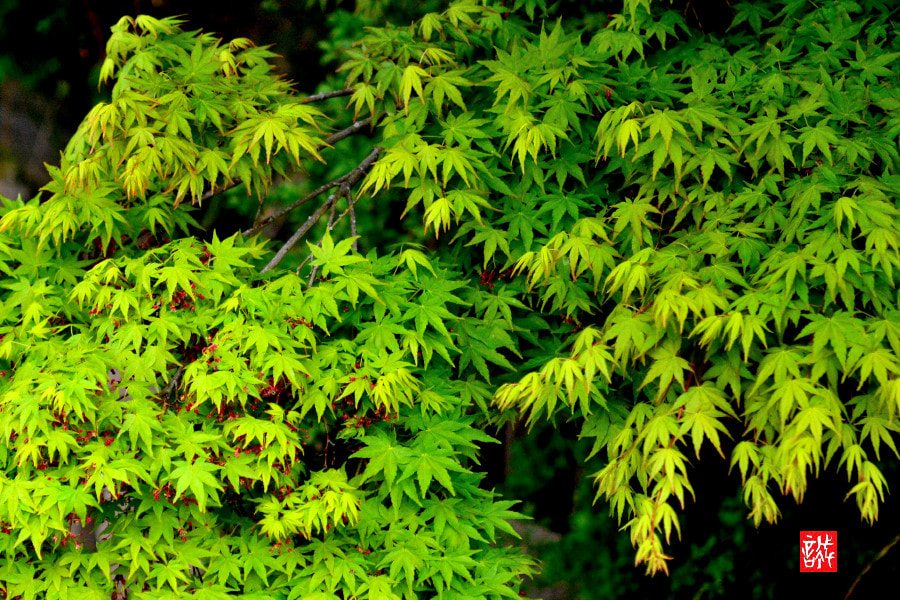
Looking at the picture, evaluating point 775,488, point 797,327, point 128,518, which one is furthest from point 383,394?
point 775,488

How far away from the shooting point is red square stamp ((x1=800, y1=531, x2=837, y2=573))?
13.9ft

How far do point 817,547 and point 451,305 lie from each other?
262 centimetres

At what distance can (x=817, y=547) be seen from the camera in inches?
169

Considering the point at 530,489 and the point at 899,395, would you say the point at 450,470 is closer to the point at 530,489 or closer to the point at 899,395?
the point at 899,395

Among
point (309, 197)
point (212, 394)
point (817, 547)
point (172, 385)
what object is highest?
point (309, 197)

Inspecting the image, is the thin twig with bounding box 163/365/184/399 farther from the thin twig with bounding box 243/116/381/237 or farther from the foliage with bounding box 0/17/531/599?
the thin twig with bounding box 243/116/381/237

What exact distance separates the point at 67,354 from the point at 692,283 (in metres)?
2.25

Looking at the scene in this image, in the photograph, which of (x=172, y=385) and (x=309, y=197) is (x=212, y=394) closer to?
(x=172, y=385)

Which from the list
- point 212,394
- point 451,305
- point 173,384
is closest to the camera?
point 212,394

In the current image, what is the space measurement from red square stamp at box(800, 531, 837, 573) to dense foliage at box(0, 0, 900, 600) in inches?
60.0

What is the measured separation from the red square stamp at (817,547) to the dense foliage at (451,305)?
1.52m

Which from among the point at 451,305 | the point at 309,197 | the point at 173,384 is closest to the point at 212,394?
the point at 173,384

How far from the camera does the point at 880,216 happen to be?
264cm

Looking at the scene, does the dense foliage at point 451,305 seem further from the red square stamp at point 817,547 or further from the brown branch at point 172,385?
the red square stamp at point 817,547
